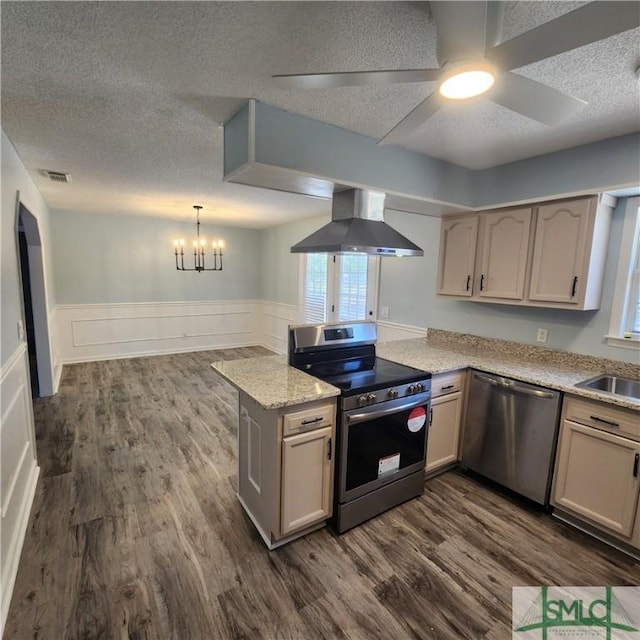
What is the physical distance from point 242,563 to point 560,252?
9.44ft

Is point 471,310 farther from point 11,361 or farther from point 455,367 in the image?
point 11,361

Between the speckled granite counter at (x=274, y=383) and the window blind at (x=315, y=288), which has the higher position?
the window blind at (x=315, y=288)

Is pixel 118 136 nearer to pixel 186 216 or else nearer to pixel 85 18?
pixel 85 18

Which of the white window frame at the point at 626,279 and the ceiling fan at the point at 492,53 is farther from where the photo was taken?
the white window frame at the point at 626,279

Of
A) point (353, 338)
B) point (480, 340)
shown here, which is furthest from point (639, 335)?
point (353, 338)

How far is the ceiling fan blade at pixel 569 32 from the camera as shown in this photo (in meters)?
0.85

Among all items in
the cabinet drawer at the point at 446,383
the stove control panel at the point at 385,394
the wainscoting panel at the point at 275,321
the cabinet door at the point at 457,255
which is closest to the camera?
the stove control panel at the point at 385,394

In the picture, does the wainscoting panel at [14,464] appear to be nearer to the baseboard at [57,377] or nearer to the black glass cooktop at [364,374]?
the black glass cooktop at [364,374]

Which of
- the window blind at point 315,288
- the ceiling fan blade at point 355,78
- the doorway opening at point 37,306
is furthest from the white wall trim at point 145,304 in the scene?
the ceiling fan blade at point 355,78

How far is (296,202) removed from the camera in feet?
13.9

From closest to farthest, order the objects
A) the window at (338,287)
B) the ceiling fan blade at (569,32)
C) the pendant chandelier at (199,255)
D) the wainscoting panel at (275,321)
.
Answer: the ceiling fan blade at (569,32)
the window at (338,287)
the pendant chandelier at (199,255)
the wainscoting panel at (275,321)

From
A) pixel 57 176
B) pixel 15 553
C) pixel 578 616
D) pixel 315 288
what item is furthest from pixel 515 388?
pixel 57 176

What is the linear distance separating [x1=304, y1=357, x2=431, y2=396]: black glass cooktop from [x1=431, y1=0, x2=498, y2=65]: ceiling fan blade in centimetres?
158

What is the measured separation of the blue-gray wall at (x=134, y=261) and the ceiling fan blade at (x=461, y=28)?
19.5ft
